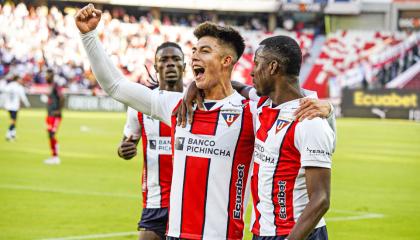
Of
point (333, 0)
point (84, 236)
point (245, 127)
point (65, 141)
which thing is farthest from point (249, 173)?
point (333, 0)

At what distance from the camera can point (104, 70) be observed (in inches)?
223

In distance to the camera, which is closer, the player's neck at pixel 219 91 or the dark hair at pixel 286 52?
the dark hair at pixel 286 52

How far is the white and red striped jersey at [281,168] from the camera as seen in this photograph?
524 centimetres

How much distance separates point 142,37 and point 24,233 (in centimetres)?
5056

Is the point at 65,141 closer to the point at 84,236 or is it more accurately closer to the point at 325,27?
the point at 84,236

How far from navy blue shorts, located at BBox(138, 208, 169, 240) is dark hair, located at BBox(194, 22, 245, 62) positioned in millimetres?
2648

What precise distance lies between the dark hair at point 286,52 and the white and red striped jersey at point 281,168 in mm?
215

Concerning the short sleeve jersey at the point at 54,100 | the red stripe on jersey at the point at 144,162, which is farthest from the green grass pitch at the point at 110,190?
the red stripe on jersey at the point at 144,162

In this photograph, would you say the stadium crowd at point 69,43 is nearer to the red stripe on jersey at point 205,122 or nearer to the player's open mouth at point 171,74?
the player's open mouth at point 171,74

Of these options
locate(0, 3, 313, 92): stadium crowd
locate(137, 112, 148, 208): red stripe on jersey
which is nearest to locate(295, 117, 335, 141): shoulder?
locate(137, 112, 148, 208): red stripe on jersey

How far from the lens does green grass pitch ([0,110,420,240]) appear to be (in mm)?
13227

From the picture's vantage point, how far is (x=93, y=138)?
3122 centimetres

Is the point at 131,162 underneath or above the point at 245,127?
underneath

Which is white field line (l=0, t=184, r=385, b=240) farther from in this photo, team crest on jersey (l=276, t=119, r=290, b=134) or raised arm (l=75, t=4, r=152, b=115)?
team crest on jersey (l=276, t=119, r=290, b=134)
